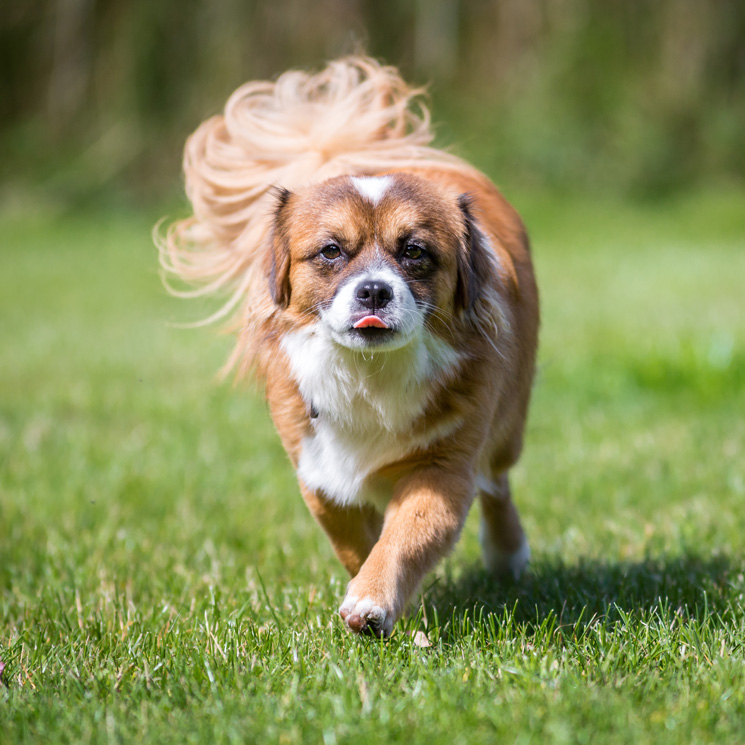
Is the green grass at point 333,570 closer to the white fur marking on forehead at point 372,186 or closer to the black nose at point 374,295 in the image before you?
the black nose at point 374,295

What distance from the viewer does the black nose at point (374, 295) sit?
274 cm

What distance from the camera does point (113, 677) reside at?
248 cm

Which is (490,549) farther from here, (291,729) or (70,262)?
(70,262)

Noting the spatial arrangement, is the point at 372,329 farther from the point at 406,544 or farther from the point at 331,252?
the point at 406,544

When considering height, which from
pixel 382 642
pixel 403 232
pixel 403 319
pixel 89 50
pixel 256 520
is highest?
A: pixel 89 50

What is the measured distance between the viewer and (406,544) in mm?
2711

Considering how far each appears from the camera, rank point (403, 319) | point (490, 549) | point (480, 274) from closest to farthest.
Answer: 1. point (403, 319)
2. point (480, 274)
3. point (490, 549)

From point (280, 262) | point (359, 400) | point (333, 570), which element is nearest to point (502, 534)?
point (333, 570)

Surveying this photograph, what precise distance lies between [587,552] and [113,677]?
2.07 meters

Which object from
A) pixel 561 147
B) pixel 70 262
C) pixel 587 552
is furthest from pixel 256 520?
pixel 561 147

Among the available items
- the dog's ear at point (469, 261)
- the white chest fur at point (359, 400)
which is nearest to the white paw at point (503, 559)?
the white chest fur at point (359, 400)

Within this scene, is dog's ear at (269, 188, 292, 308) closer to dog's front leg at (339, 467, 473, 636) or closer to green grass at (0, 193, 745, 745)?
dog's front leg at (339, 467, 473, 636)

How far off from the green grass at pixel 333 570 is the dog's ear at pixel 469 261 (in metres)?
0.97

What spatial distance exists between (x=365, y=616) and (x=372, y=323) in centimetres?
80
